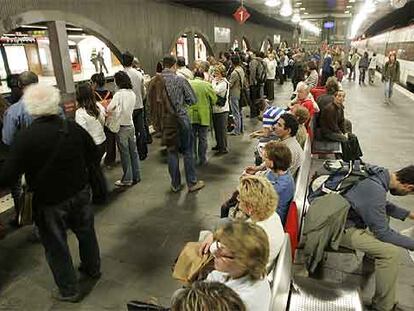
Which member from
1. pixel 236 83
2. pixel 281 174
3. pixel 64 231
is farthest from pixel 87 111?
pixel 236 83

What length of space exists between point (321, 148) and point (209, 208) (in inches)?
88.3

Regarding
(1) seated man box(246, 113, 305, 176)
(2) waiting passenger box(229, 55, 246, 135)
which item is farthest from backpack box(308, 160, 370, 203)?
(2) waiting passenger box(229, 55, 246, 135)

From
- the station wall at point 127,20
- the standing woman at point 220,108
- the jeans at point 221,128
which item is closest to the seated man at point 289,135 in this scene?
the standing woman at point 220,108

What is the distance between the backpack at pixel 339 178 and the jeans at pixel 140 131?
3.56 m

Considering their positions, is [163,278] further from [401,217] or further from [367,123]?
[367,123]

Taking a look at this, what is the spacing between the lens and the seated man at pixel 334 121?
4898 mm

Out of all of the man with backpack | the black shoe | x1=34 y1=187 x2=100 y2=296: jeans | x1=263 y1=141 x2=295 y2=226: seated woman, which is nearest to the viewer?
x1=34 y1=187 x2=100 y2=296: jeans

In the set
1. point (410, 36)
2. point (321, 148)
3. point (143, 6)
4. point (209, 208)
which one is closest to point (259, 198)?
Result: point (209, 208)

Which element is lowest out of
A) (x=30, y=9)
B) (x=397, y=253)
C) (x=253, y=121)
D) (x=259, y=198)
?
(x=253, y=121)

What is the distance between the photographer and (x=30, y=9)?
4867 millimetres

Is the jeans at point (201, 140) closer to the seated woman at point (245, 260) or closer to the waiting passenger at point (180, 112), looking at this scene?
the waiting passenger at point (180, 112)

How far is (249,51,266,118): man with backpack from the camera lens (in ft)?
26.9

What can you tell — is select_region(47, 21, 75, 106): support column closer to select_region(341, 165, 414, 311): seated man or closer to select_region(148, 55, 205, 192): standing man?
select_region(148, 55, 205, 192): standing man

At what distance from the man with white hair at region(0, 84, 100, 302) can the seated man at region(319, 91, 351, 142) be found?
353 centimetres
